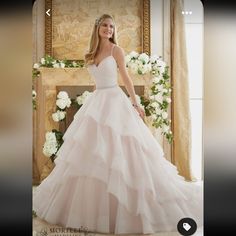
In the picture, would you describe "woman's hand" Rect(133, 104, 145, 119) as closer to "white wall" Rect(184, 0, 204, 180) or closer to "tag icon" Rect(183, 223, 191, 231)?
"white wall" Rect(184, 0, 204, 180)

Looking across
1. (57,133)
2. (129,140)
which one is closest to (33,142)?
(57,133)

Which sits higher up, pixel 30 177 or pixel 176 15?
pixel 176 15

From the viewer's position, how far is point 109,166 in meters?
0.67

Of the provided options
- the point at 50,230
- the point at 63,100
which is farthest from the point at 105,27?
the point at 50,230

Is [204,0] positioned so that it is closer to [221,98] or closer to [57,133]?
[221,98]

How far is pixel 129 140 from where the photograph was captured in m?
0.67

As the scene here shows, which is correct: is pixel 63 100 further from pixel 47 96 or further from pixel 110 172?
pixel 110 172

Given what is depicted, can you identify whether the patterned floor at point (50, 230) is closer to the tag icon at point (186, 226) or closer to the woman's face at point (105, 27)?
the tag icon at point (186, 226)

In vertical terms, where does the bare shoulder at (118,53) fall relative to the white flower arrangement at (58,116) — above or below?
above

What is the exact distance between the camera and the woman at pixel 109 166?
2.20 ft

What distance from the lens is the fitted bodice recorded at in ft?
2.19

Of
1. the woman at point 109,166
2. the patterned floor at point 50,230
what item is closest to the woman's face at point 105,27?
the woman at point 109,166

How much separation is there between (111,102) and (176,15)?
17 centimetres

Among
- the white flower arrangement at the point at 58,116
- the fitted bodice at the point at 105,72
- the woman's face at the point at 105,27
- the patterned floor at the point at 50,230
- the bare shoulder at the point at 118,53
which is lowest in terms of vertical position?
the patterned floor at the point at 50,230
